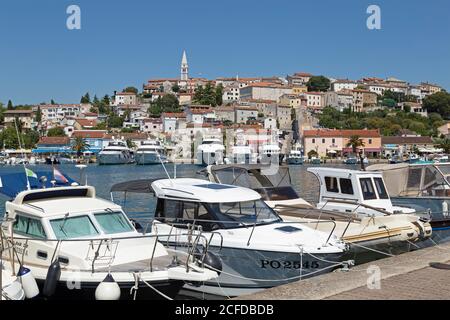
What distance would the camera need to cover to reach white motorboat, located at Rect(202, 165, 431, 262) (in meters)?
13.6

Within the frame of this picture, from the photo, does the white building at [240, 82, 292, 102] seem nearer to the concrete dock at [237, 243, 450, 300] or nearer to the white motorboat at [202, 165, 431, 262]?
the white motorboat at [202, 165, 431, 262]

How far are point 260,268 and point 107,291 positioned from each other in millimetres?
3789

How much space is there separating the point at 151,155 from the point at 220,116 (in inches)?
2407

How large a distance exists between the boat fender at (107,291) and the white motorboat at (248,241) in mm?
2432

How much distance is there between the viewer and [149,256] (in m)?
9.93

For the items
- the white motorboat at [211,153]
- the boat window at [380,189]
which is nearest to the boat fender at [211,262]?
the boat window at [380,189]

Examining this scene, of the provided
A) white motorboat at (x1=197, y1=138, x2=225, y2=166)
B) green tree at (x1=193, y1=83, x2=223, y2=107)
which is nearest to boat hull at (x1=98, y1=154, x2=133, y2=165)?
white motorboat at (x1=197, y1=138, x2=225, y2=166)

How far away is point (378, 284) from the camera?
7.96m

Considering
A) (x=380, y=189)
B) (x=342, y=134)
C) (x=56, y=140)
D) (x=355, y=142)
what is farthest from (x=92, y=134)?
(x=380, y=189)

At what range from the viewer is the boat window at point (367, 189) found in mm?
16297

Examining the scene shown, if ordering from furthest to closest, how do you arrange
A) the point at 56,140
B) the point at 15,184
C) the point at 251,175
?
the point at 56,140 < the point at 251,175 < the point at 15,184

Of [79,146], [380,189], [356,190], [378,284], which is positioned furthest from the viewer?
[79,146]

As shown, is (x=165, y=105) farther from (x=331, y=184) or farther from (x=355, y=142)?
(x=331, y=184)
